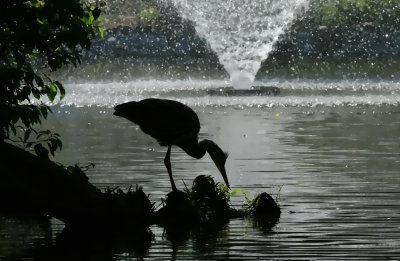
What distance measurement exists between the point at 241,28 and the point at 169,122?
2974 centimetres

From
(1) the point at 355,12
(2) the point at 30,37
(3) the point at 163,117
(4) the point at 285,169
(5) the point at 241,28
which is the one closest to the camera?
(2) the point at 30,37

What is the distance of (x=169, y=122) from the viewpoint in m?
11.9

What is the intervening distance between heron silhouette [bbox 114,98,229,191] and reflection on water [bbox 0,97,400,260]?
2.37ft

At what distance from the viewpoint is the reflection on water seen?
10.1m

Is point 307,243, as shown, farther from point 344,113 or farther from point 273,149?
point 344,113

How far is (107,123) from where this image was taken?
2547 centimetres

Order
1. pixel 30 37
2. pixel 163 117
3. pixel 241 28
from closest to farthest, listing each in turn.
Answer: pixel 30 37 < pixel 163 117 < pixel 241 28

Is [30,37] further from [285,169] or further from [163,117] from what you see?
[285,169]

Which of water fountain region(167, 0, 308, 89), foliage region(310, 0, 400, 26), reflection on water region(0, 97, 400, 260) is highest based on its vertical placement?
foliage region(310, 0, 400, 26)

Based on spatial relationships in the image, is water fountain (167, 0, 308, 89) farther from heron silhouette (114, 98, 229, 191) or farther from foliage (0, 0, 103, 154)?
foliage (0, 0, 103, 154)

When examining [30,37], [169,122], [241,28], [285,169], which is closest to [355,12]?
[241,28]

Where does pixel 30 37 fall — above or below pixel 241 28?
below

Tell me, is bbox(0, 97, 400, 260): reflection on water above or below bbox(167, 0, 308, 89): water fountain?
below

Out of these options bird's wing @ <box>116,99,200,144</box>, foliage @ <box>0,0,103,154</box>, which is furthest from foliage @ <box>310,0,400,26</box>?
foliage @ <box>0,0,103,154</box>
